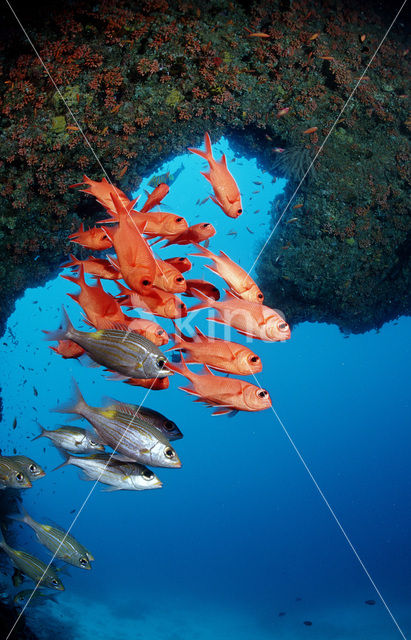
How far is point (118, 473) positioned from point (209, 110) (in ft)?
17.6

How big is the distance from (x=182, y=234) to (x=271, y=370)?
54442 millimetres

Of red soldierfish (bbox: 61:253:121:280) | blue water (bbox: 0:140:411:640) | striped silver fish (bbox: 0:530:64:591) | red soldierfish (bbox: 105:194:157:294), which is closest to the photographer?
red soldierfish (bbox: 105:194:157:294)

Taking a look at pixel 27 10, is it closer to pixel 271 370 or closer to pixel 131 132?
pixel 131 132

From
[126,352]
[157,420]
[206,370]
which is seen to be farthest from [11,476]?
[206,370]

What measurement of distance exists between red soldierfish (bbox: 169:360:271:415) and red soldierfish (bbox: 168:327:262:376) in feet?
0.30

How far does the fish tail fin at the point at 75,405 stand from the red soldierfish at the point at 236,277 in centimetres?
141

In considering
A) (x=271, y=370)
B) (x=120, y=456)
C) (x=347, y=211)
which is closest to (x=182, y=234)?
(x=120, y=456)

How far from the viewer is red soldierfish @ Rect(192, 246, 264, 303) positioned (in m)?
2.78

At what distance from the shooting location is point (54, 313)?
20.0 m

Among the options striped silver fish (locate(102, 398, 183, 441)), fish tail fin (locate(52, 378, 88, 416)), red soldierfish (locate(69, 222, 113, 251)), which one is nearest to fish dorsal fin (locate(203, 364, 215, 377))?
striped silver fish (locate(102, 398, 183, 441))

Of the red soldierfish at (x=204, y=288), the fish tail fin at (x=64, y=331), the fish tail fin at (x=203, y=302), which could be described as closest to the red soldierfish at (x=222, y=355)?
the fish tail fin at (x=203, y=302)

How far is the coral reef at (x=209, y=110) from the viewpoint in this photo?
15.8 feet

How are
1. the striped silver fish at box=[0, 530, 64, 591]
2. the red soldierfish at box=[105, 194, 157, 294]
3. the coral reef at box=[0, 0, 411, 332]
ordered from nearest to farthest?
the red soldierfish at box=[105, 194, 157, 294], the striped silver fish at box=[0, 530, 64, 591], the coral reef at box=[0, 0, 411, 332]

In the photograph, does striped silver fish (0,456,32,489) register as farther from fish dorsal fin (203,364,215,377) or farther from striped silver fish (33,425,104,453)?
fish dorsal fin (203,364,215,377)
